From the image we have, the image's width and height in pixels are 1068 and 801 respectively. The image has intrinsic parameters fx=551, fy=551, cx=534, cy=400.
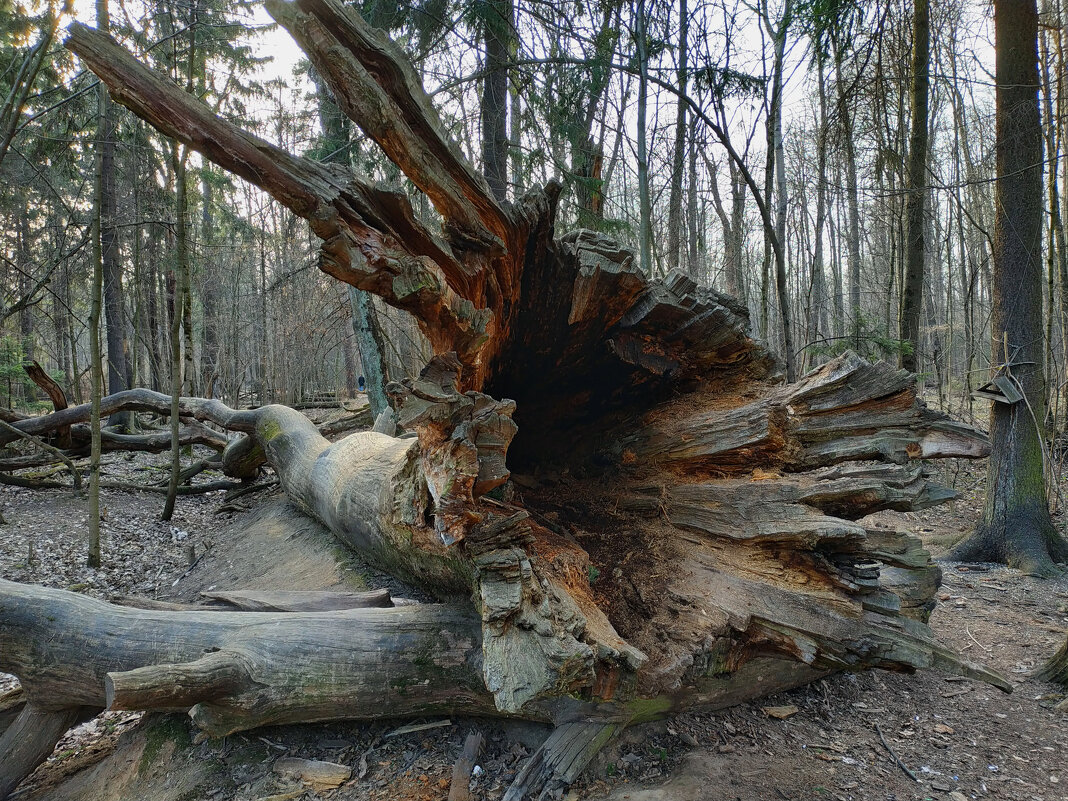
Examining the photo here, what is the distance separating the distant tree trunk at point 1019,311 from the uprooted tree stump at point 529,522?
11.8ft

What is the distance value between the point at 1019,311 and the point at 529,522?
5.54 m

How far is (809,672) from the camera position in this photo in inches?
110

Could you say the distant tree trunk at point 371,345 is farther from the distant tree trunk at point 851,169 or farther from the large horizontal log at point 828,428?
the distant tree trunk at point 851,169

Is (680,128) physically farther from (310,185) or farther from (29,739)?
(29,739)

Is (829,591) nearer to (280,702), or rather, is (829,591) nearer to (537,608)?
(537,608)

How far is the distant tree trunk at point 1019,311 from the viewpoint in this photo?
5125 millimetres

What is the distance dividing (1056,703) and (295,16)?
4.61 m

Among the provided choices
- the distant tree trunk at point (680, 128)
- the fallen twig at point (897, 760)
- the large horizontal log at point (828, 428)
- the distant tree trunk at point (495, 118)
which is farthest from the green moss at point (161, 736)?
the distant tree trunk at point (495, 118)

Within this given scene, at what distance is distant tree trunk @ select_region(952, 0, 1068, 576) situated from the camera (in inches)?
202

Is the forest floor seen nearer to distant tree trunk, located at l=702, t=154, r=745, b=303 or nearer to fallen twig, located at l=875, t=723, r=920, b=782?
fallen twig, located at l=875, t=723, r=920, b=782

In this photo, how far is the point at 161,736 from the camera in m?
2.38

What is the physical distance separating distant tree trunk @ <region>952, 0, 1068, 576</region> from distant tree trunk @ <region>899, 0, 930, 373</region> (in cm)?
67

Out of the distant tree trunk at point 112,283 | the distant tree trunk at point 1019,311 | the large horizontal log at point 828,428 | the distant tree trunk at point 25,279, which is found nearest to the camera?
the large horizontal log at point 828,428

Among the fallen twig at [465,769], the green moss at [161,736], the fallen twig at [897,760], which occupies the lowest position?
the fallen twig at [897,760]
